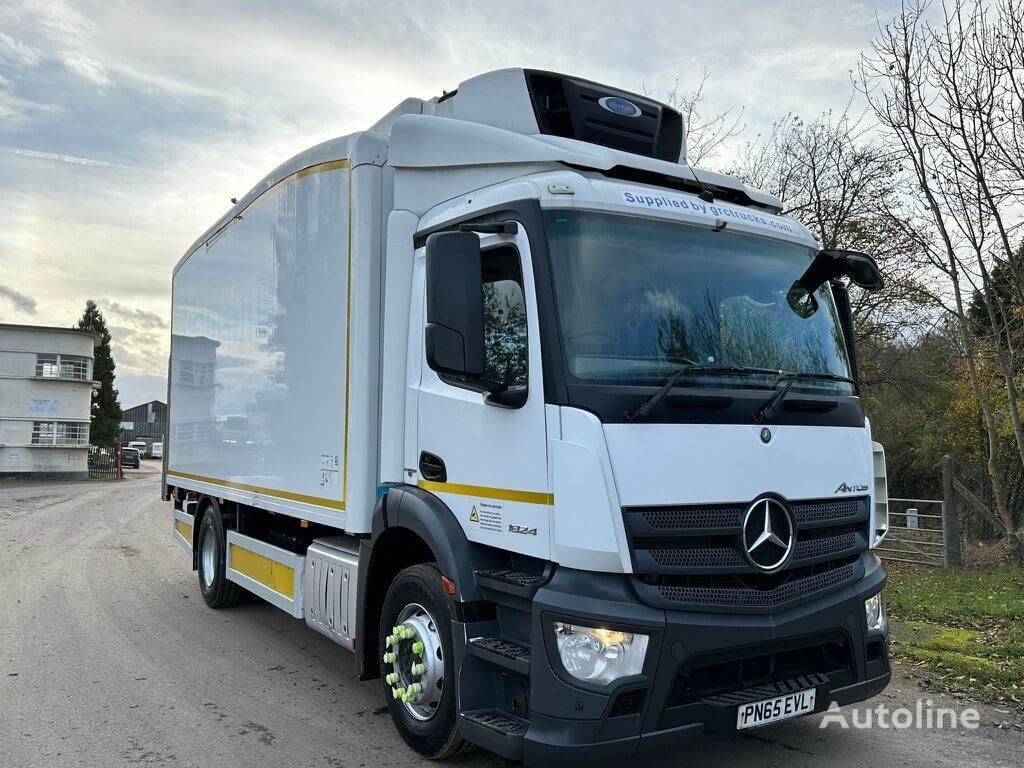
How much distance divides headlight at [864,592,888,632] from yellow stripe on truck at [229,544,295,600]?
12.7 ft

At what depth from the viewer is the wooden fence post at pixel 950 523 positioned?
11953 millimetres

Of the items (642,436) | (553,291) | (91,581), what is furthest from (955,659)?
(91,581)

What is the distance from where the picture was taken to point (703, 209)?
4.22 metres

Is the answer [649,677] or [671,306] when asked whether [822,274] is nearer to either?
[671,306]

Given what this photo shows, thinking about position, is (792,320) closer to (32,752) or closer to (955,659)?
(955,659)

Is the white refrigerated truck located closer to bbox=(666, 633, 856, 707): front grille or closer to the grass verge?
bbox=(666, 633, 856, 707): front grille

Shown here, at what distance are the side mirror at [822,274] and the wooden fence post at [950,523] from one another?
8759 mm

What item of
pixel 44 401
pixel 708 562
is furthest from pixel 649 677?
pixel 44 401

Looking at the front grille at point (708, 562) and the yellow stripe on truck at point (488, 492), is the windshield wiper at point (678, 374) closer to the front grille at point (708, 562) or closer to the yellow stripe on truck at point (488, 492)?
the front grille at point (708, 562)

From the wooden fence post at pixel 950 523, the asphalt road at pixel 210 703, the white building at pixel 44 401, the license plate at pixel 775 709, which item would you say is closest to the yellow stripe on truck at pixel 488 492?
the license plate at pixel 775 709

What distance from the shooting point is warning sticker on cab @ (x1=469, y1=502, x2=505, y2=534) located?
3.85 metres

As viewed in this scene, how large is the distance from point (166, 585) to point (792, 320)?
826 centimetres

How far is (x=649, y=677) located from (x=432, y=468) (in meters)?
1.62

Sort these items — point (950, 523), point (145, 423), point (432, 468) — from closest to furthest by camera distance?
point (432, 468) < point (950, 523) < point (145, 423)
